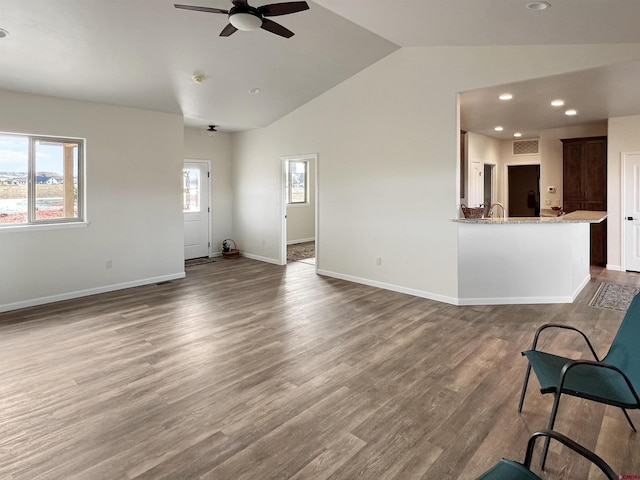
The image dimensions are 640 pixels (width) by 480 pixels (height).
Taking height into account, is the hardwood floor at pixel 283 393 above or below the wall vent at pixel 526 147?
below

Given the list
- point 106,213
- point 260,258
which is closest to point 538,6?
point 106,213

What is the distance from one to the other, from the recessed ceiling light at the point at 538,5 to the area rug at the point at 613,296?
3510 mm

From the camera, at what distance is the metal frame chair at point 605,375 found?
2.00m

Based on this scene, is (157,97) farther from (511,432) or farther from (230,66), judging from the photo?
(511,432)

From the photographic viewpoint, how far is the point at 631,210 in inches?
265

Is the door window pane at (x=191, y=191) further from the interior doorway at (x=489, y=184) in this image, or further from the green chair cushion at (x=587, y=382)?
the green chair cushion at (x=587, y=382)

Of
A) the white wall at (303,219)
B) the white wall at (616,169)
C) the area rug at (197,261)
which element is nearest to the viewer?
the white wall at (616,169)

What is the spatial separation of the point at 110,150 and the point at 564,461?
6.09m

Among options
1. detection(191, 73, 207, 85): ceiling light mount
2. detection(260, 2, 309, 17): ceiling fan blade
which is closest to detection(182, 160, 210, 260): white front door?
detection(191, 73, 207, 85): ceiling light mount

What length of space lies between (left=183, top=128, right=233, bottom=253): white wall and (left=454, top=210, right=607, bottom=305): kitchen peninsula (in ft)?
17.4

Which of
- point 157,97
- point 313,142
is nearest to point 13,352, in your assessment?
point 157,97

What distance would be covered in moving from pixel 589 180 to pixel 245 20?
23.1 feet

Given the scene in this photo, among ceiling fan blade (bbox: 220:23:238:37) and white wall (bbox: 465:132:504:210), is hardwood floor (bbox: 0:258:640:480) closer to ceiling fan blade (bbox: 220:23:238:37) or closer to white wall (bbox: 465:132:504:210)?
ceiling fan blade (bbox: 220:23:238:37)

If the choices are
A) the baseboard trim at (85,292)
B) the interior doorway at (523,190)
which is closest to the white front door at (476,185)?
the interior doorway at (523,190)
